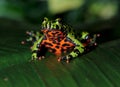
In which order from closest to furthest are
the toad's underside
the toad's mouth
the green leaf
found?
the green leaf < the toad's mouth < the toad's underside

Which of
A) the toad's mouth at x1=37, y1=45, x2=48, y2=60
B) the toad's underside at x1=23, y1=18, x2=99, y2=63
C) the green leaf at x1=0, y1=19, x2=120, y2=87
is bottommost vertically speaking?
the green leaf at x1=0, y1=19, x2=120, y2=87

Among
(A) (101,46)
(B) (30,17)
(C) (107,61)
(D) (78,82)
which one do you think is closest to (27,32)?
(A) (101,46)

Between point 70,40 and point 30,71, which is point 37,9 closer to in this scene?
point 70,40

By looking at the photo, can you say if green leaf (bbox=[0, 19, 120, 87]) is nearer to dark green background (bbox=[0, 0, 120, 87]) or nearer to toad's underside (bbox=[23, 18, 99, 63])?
dark green background (bbox=[0, 0, 120, 87])

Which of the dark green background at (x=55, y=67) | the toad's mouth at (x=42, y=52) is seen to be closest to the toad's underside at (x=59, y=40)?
the toad's mouth at (x=42, y=52)

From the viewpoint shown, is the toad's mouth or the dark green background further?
the toad's mouth

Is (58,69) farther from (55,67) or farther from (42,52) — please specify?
(42,52)

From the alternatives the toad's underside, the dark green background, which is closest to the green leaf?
the dark green background
